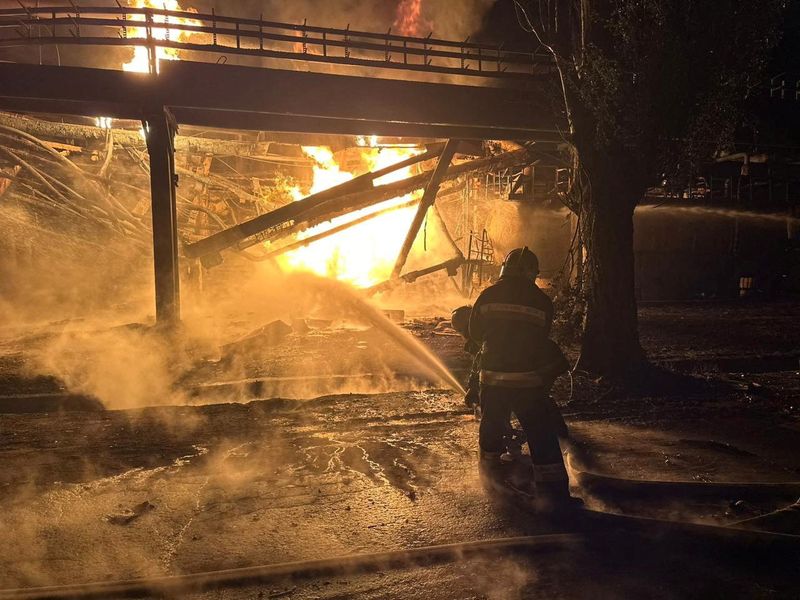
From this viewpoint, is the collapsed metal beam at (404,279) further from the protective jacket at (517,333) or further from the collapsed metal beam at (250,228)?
the protective jacket at (517,333)

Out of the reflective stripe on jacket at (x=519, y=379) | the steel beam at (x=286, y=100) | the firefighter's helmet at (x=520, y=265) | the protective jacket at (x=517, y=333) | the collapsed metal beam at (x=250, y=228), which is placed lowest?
the reflective stripe on jacket at (x=519, y=379)

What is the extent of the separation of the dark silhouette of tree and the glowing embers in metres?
5.06

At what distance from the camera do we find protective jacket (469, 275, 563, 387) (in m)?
4.03

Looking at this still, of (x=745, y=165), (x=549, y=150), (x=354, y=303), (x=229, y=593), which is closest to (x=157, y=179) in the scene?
(x=354, y=303)

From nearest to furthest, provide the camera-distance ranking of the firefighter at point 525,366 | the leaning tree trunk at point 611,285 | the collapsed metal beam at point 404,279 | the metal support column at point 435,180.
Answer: the firefighter at point 525,366 < the leaning tree trunk at point 611,285 < the metal support column at point 435,180 < the collapsed metal beam at point 404,279

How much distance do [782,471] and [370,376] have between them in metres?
5.20

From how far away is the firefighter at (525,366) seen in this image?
3916mm

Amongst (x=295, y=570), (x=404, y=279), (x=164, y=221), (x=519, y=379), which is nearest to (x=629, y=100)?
(x=519, y=379)

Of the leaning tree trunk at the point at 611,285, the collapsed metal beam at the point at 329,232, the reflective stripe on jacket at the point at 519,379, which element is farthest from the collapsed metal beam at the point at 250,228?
the reflective stripe on jacket at the point at 519,379

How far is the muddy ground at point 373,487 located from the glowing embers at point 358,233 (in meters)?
6.98

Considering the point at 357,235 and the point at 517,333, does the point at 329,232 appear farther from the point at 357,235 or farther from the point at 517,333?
the point at 517,333

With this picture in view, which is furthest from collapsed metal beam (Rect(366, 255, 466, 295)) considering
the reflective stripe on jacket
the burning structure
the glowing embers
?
the reflective stripe on jacket

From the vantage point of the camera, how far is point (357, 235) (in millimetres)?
18266

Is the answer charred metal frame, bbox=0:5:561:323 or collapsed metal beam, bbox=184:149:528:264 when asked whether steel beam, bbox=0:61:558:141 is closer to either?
charred metal frame, bbox=0:5:561:323
